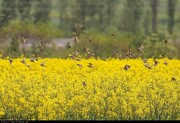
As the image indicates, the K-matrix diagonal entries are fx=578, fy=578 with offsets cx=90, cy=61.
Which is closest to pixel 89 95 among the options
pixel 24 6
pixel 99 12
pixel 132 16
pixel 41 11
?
pixel 24 6

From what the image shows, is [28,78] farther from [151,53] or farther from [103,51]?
[103,51]

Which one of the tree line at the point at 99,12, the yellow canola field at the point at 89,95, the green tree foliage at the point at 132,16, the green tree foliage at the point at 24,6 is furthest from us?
the green tree foliage at the point at 132,16

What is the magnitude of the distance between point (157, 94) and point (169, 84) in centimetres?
41

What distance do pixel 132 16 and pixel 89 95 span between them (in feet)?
99.4

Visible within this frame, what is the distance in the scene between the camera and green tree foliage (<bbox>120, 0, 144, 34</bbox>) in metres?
38.6

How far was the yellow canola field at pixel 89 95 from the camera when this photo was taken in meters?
8.65

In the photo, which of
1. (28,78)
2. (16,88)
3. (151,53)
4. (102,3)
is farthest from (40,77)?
(102,3)

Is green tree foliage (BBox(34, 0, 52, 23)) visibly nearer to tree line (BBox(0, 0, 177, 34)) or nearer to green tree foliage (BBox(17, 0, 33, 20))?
tree line (BBox(0, 0, 177, 34))

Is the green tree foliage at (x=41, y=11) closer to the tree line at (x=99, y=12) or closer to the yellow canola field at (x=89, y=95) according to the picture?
the tree line at (x=99, y=12)

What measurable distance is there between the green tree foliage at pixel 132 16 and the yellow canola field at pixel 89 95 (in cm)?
2798

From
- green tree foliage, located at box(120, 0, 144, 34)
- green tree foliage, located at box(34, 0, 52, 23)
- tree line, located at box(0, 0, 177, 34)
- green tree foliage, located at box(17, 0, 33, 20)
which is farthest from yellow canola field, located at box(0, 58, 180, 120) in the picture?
green tree foliage, located at box(120, 0, 144, 34)

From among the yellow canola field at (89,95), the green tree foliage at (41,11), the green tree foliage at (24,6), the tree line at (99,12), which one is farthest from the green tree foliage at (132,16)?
the yellow canola field at (89,95)

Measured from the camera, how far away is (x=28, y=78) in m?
9.91

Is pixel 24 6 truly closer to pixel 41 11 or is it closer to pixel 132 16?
pixel 41 11
